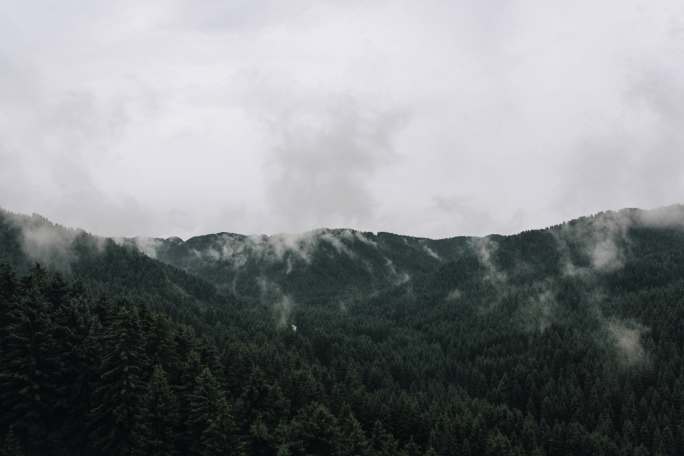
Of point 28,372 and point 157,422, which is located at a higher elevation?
point 28,372

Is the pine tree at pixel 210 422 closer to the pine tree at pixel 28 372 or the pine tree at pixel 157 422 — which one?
the pine tree at pixel 157 422

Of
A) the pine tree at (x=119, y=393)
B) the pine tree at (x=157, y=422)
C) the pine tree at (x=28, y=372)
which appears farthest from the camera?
the pine tree at (x=119, y=393)

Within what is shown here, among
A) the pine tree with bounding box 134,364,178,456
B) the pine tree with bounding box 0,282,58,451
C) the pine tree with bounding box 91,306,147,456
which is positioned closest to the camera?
the pine tree with bounding box 134,364,178,456

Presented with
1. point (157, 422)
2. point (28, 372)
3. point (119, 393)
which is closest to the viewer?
point (157, 422)

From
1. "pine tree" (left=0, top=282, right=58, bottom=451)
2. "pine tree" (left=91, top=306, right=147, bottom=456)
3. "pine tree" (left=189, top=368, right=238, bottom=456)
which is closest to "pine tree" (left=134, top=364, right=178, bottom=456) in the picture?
"pine tree" (left=91, top=306, right=147, bottom=456)

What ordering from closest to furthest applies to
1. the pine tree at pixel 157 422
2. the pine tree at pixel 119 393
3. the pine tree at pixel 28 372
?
the pine tree at pixel 157 422
the pine tree at pixel 28 372
the pine tree at pixel 119 393

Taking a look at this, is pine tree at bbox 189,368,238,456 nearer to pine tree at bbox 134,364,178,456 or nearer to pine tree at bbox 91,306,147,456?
pine tree at bbox 134,364,178,456

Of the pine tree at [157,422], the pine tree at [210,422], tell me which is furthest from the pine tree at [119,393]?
the pine tree at [210,422]

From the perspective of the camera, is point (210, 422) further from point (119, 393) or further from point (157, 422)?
point (119, 393)

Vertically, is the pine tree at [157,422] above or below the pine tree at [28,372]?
below

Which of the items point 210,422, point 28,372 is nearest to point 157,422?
point 210,422

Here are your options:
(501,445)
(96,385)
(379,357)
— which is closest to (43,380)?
(96,385)

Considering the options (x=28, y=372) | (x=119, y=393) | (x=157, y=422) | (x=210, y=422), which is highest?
(x=28, y=372)

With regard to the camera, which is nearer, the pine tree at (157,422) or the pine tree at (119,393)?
the pine tree at (157,422)
